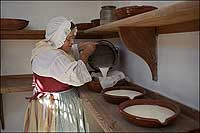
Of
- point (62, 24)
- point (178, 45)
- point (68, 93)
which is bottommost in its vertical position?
point (68, 93)

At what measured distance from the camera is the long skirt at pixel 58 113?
1039 mm

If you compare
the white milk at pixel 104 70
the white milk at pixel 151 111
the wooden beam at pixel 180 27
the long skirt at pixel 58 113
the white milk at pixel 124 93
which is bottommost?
the long skirt at pixel 58 113

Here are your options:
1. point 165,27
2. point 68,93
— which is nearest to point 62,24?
point 68,93

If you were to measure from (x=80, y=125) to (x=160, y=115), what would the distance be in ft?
1.94

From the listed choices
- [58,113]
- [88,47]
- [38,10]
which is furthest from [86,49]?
[38,10]

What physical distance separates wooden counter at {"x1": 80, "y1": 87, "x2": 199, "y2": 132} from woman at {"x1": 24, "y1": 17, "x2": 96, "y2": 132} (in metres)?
0.17

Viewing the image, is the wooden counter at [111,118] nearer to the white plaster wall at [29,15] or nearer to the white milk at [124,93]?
the white milk at [124,93]

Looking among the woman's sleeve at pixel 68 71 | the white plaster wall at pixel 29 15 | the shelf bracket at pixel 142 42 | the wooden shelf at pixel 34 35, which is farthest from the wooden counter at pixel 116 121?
the white plaster wall at pixel 29 15

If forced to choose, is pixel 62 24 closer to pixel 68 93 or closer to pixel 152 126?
pixel 68 93

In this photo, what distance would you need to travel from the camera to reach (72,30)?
98 cm

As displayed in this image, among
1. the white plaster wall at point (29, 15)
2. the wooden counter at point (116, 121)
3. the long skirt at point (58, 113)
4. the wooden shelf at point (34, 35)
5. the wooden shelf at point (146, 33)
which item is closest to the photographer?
the wooden counter at point (116, 121)

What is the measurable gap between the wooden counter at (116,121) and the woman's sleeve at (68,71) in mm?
121

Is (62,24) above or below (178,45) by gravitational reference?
above

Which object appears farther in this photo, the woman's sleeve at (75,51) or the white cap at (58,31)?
the woman's sleeve at (75,51)
